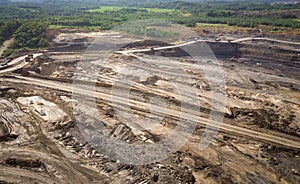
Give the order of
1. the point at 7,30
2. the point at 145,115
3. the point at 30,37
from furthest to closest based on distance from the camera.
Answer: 1. the point at 7,30
2. the point at 30,37
3. the point at 145,115

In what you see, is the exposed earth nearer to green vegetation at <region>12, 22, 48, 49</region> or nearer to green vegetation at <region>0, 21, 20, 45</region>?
green vegetation at <region>12, 22, 48, 49</region>

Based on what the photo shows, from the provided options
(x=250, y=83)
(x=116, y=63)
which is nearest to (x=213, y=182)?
(x=250, y=83)

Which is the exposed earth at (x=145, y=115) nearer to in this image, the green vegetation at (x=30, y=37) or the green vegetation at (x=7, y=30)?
the green vegetation at (x=30, y=37)

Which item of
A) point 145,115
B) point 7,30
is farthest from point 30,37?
point 145,115

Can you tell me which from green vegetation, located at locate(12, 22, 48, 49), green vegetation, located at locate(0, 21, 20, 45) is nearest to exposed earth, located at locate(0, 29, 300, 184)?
green vegetation, located at locate(12, 22, 48, 49)

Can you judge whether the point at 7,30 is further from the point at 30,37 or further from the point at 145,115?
the point at 145,115

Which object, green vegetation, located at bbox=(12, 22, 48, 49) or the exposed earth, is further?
green vegetation, located at bbox=(12, 22, 48, 49)

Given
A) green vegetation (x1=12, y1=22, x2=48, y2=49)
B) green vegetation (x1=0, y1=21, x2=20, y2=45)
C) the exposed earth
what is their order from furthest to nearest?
1. green vegetation (x1=0, y1=21, x2=20, y2=45)
2. green vegetation (x1=12, y1=22, x2=48, y2=49)
3. the exposed earth

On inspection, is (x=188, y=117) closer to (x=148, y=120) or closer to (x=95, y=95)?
(x=148, y=120)
